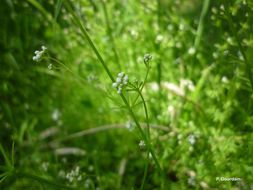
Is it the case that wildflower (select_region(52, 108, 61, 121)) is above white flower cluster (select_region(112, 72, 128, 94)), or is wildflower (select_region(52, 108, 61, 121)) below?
above

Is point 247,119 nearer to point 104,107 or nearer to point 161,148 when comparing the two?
point 161,148

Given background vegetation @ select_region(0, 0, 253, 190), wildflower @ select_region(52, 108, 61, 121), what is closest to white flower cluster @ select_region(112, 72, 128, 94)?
background vegetation @ select_region(0, 0, 253, 190)

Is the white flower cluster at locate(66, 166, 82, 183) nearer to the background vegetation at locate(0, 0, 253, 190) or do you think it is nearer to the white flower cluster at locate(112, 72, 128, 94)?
the background vegetation at locate(0, 0, 253, 190)

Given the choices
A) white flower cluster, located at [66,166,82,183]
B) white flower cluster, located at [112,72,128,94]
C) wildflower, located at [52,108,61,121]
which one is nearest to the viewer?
white flower cluster, located at [112,72,128,94]

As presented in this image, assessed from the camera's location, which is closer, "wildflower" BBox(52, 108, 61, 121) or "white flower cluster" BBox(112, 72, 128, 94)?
"white flower cluster" BBox(112, 72, 128, 94)

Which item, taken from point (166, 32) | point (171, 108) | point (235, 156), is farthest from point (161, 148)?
point (166, 32)

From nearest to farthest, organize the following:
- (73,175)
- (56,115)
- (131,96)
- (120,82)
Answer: (120,82)
(73,175)
(131,96)
(56,115)

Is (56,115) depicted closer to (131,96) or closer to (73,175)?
(131,96)

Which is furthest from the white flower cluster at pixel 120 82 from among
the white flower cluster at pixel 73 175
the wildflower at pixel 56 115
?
the wildflower at pixel 56 115

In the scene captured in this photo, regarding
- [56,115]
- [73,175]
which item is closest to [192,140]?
[73,175]
